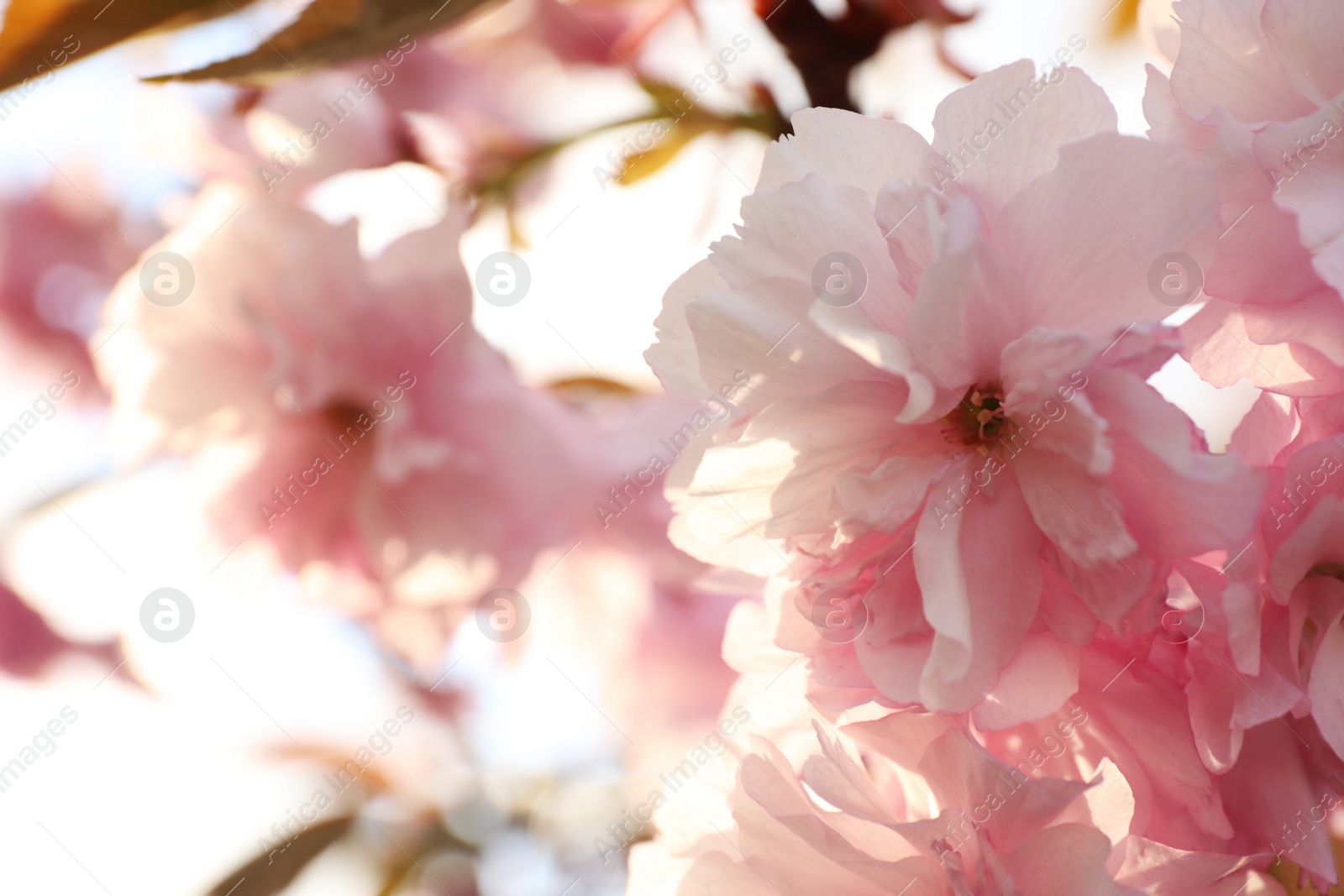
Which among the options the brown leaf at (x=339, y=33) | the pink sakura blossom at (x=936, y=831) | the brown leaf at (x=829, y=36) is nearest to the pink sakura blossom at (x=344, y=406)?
the brown leaf at (x=339, y=33)

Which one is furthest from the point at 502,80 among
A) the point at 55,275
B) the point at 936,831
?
the point at 936,831

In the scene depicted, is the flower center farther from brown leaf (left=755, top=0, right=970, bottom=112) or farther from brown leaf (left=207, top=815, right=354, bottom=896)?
A: brown leaf (left=207, top=815, right=354, bottom=896)

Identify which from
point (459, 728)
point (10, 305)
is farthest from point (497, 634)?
point (10, 305)

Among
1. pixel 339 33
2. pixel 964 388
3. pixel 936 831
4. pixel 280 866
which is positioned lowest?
pixel 280 866

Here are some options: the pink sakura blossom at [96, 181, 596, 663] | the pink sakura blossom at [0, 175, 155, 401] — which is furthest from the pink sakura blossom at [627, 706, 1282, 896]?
the pink sakura blossom at [0, 175, 155, 401]

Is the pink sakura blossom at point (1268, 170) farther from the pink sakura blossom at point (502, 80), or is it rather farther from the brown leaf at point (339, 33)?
the pink sakura blossom at point (502, 80)

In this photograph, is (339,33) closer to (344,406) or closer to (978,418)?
(344,406)

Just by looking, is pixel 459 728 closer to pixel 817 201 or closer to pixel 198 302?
pixel 198 302
